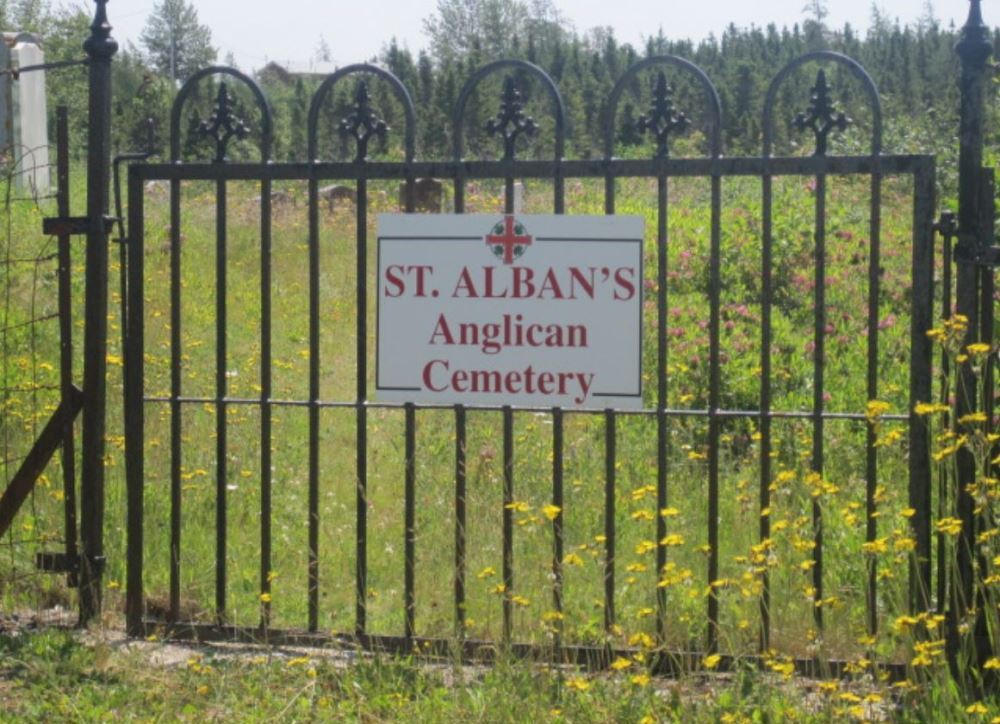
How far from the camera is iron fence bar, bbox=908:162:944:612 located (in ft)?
15.1

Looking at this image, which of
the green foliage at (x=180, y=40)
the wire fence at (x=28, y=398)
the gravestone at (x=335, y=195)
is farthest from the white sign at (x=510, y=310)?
the green foliage at (x=180, y=40)

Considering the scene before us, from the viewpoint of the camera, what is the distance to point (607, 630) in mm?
4812

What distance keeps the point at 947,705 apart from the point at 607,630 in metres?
1.22

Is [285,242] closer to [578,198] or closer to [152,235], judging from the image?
[152,235]

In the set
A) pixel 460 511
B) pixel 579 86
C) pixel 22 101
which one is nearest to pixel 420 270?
pixel 460 511

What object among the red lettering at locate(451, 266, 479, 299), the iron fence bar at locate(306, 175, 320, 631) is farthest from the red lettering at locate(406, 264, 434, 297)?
the iron fence bar at locate(306, 175, 320, 631)

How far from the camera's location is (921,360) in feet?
15.2

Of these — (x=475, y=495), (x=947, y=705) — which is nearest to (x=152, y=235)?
(x=475, y=495)

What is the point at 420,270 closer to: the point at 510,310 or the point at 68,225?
the point at 510,310

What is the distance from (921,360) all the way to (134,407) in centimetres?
284

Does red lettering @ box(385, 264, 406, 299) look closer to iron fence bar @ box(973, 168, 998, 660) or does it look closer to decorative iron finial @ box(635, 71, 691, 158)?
decorative iron finial @ box(635, 71, 691, 158)

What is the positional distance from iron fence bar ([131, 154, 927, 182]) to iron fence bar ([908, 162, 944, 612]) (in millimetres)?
131

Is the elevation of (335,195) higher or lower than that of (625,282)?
higher

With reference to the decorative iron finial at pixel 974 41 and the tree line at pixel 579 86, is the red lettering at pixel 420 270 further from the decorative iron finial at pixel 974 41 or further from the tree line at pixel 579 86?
the tree line at pixel 579 86
